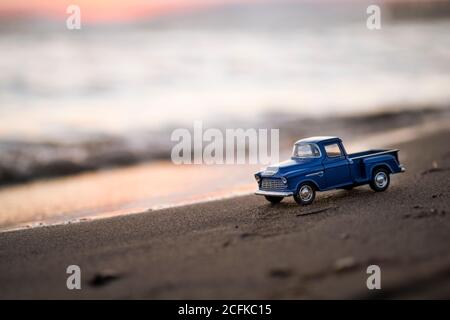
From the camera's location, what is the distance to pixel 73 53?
60031 millimetres

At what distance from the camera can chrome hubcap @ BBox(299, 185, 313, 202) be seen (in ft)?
39.6

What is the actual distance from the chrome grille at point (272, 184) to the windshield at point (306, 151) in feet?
3.08

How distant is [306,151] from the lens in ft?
41.8

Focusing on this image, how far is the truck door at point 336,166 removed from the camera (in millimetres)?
12328

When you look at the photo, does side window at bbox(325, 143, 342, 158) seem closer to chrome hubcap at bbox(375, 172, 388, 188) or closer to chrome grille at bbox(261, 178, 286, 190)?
chrome hubcap at bbox(375, 172, 388, 188)

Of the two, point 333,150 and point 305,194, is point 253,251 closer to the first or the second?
point 305,194

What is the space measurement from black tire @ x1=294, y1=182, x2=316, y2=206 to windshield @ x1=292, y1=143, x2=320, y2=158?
2.46 ft

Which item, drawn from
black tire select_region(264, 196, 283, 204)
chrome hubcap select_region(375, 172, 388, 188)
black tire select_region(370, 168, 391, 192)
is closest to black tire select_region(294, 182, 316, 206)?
black tire select_region(264, 196, 283, 204)

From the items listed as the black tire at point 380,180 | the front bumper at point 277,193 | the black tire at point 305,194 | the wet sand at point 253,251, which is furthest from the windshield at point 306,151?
the black tire at point 380,180

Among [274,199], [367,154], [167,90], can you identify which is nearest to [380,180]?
[367,154]

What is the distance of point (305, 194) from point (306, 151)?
1.05 m
